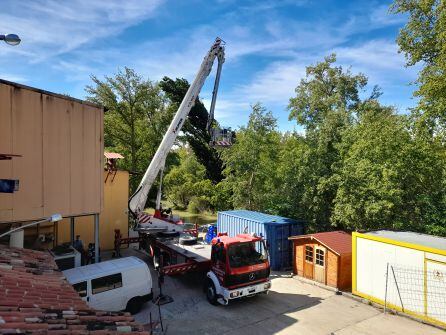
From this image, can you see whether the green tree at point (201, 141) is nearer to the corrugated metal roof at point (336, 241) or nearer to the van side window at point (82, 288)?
the corrugated metal roof at point (336, 241)

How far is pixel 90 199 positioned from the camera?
12.8m

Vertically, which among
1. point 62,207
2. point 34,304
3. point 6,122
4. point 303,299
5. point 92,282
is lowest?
point 303,299

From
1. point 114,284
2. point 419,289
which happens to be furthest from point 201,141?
point 419,289

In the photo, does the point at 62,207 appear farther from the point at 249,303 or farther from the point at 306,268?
the point at 306,268

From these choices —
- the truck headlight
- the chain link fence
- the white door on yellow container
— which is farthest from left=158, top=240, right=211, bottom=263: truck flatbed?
the white door on yellow container

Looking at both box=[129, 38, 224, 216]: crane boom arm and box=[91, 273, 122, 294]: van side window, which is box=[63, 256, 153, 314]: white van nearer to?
box=[91, 273, 122, 294]: van side window

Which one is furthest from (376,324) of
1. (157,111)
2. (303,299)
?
Answer: (157,111)

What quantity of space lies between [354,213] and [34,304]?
14.2 m

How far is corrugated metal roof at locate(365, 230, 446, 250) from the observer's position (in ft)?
37.0

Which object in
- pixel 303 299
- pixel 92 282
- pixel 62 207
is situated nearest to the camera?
pixel 92 282

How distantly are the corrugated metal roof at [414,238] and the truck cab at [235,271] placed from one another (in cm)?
447

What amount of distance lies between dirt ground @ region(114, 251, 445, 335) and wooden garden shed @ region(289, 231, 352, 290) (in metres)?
0.66

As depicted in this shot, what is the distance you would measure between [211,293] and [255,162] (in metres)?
11.6

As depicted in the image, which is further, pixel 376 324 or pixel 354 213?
pixel 354 213
